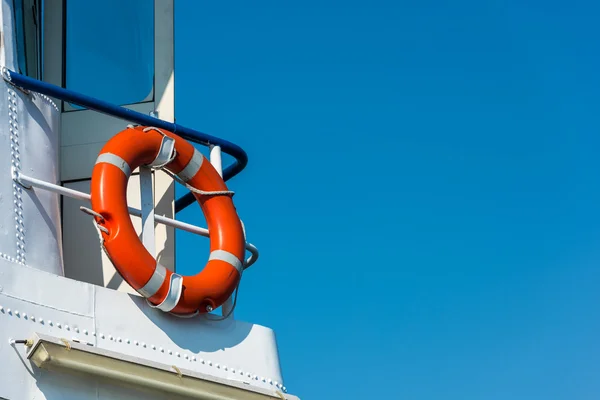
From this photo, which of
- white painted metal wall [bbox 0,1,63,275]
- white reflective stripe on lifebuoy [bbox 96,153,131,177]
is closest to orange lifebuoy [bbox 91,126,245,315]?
white reflective stripe on lifebuoy [bbox 96,153,131,177]

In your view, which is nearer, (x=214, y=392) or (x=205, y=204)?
(x=214, y=392)

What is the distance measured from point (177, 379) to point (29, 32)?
2.90 meters

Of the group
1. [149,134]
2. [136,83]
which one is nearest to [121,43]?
[136,83]

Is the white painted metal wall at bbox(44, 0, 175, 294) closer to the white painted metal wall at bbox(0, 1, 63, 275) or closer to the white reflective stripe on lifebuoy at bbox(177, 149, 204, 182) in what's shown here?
the white reflective stripe on lifebuoy at bbox(177, 149, 204, 182)

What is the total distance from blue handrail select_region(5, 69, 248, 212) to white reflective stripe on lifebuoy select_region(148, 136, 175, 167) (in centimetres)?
45

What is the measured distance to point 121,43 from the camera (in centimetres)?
964

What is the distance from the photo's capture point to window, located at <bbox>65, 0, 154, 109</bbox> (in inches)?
371

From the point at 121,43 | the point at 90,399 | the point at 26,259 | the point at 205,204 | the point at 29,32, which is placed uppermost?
the point at 121,43

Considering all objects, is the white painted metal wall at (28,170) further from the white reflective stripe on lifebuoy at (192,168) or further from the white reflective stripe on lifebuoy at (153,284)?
the white reflective stripe on lifebuoy at (192,168)

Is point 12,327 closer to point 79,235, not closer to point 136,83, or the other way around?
point 79,235

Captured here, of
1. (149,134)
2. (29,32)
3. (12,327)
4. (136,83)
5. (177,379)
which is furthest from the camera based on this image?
(136,83)

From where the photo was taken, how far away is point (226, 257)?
309 inches

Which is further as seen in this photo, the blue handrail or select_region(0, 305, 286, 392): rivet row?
the blue handrail

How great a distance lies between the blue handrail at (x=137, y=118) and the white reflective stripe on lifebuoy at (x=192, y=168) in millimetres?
397
